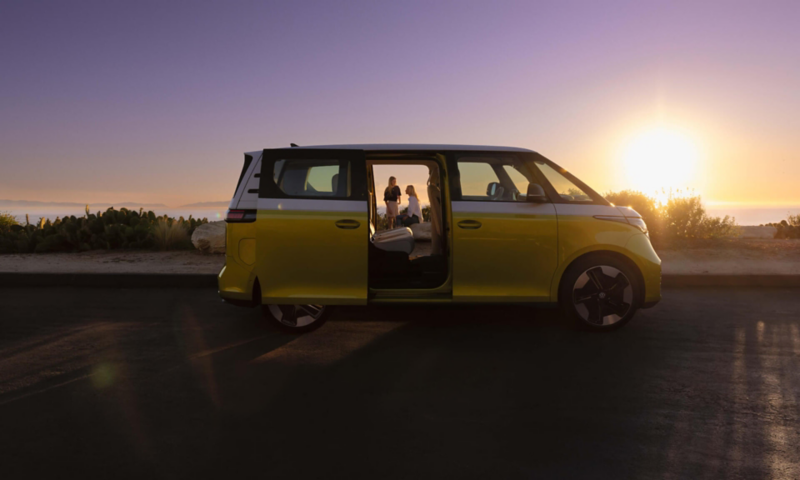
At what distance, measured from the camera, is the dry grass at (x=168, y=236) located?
47.7ft

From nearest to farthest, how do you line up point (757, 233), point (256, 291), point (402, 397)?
point (402, 397) < point (256, 291) < point (757, 233)

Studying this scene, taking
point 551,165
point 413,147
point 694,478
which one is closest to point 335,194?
point 413,147

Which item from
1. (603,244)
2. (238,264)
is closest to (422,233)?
(603,244)

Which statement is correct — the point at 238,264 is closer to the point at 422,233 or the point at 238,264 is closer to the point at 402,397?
the point at 402,397

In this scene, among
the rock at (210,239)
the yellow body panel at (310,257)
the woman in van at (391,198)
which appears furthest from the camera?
the woman in van at (391,198)

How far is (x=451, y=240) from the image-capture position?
620 cm

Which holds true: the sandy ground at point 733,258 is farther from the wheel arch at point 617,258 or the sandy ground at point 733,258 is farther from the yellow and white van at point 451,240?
the yellow and white van at point 451,240

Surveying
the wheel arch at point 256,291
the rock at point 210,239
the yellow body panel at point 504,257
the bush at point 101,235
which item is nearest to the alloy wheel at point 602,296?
the yellow body panel at point 504,257

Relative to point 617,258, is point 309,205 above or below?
above

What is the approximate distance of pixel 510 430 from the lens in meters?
3.78

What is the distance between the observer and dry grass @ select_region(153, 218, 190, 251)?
14.5 metres

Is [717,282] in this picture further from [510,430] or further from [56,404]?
[56,404]

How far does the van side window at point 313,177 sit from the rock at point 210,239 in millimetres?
7655

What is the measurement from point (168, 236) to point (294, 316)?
30.1 ft
